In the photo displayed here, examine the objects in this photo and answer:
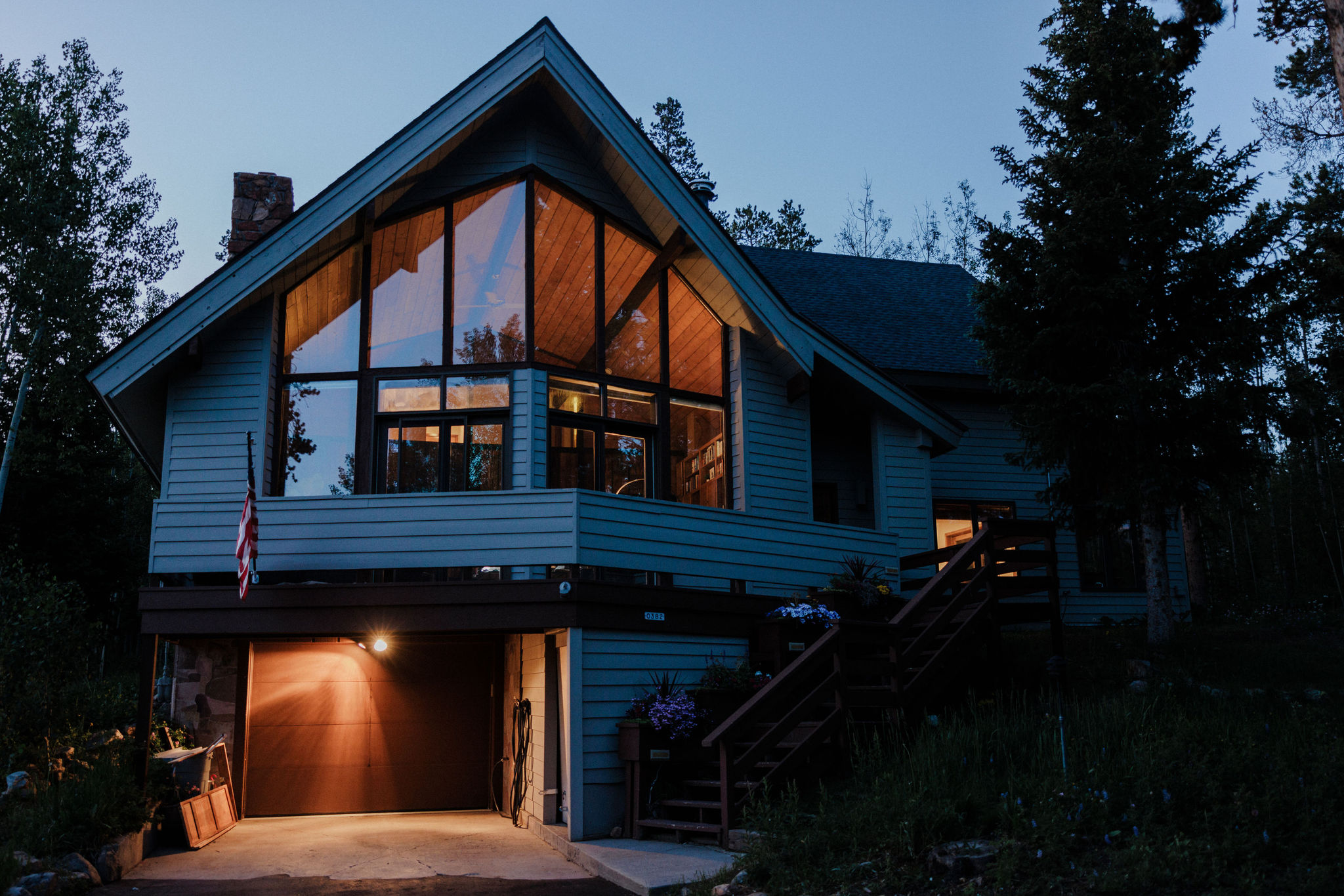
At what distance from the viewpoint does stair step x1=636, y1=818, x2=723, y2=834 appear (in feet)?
27.3

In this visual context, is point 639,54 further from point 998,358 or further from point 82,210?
point 998,358

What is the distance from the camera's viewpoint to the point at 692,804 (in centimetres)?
870

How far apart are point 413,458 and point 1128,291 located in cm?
867

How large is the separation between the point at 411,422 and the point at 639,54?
184 feet

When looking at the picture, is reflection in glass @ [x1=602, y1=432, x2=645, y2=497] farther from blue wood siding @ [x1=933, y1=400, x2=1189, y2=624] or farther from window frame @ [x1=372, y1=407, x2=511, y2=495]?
blue wood siding @ [x1=933, y1=400, x2=1189, y2=624]

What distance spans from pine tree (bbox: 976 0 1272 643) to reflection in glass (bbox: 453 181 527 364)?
5.91 metres

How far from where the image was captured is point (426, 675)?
12.8 metres

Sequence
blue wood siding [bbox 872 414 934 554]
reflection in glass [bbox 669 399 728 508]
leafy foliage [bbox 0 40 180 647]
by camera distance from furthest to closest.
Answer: leafy foliage [bbox 0 40 180 647] < blue wood siding [bbox 872 414 934 554] < reflection in glass [bbox 669 399 728 508]

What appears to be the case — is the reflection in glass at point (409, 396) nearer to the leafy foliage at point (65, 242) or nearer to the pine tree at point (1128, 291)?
the pine tree at point (1128, 291)

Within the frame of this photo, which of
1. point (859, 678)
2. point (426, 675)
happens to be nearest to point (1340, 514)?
point (859, 678)

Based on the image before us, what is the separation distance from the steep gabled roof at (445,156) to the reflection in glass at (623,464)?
217cm

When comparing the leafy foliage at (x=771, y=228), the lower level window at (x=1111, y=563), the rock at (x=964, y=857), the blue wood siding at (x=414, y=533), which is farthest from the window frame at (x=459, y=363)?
the leafy foliage at (x=771, y=228)

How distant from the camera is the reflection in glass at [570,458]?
10.8 m

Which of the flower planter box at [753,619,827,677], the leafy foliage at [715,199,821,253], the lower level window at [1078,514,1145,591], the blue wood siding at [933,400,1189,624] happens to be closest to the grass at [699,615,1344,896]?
the flower planter box at [753,619,827,677]
